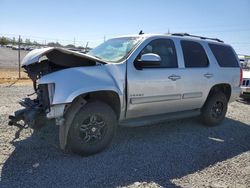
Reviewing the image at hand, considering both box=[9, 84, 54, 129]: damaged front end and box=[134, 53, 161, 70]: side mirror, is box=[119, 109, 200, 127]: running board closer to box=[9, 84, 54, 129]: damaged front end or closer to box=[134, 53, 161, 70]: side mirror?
box=[134, 53, 161, 70]: side mirror

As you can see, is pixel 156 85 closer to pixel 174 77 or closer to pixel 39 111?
pixel 174 77

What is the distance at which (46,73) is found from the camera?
4.20 m

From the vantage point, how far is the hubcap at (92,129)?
4398 millimetres

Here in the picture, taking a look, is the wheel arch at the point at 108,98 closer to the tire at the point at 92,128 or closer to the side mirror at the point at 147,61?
the tire at the point at 92,128

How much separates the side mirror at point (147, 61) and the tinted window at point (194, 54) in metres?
1.13

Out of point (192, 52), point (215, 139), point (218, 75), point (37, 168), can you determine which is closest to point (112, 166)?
point (37, 168)

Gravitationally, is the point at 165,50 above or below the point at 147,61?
above

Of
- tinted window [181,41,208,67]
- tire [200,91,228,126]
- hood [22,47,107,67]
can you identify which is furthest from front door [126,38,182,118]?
tire [200,91,228,126]

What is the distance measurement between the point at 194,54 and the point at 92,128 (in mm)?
2878

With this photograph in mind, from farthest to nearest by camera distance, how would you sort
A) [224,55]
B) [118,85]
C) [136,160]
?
[224,55] < [118,85] < [136,160]

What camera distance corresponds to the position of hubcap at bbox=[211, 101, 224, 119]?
6.70 m

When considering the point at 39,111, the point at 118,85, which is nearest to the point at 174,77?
the point at 118,85

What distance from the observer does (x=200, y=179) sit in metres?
3.97

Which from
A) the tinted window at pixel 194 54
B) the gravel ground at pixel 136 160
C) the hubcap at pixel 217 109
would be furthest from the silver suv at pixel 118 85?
the gravel ground at pixel 136 160
